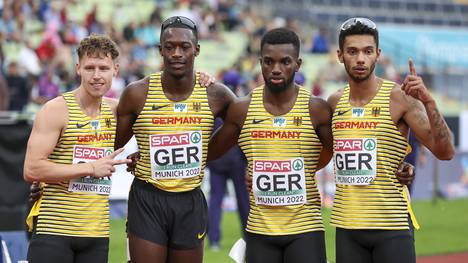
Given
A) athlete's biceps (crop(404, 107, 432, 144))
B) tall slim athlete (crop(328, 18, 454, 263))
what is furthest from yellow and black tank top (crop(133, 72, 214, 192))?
athlete's biceps (crop(404, 107, 432, 144))

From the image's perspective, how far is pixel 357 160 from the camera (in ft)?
22.1

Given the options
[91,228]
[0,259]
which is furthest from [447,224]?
[91,228]

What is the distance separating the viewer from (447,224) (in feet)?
54.2

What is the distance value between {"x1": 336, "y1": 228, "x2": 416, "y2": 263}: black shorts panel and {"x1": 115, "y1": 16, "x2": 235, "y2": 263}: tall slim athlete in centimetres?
111

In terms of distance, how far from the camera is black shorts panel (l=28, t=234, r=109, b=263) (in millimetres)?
6551

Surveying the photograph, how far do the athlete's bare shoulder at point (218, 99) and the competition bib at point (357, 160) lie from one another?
3.23 feet

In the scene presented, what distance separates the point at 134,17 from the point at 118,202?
978cm

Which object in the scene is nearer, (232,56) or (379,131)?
(379,131)

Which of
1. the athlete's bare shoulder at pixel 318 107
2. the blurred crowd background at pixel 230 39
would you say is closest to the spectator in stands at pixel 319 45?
the blurred crowd background at pixel 230 39

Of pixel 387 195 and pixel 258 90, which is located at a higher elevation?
pixel 258 90

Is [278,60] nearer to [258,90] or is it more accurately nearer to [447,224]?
[258,90]

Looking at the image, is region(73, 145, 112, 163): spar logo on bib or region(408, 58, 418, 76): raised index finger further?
region(73, 145, 112, 163): spar logo on bib

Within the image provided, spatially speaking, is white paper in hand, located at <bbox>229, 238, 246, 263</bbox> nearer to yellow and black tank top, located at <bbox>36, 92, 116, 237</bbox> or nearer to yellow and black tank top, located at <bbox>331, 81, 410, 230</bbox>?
yellow and black tank top, located at <bbox>331, 81, 410, 230</bbox>

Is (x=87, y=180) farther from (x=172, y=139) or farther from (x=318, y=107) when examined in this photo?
(x=318, y=107)
